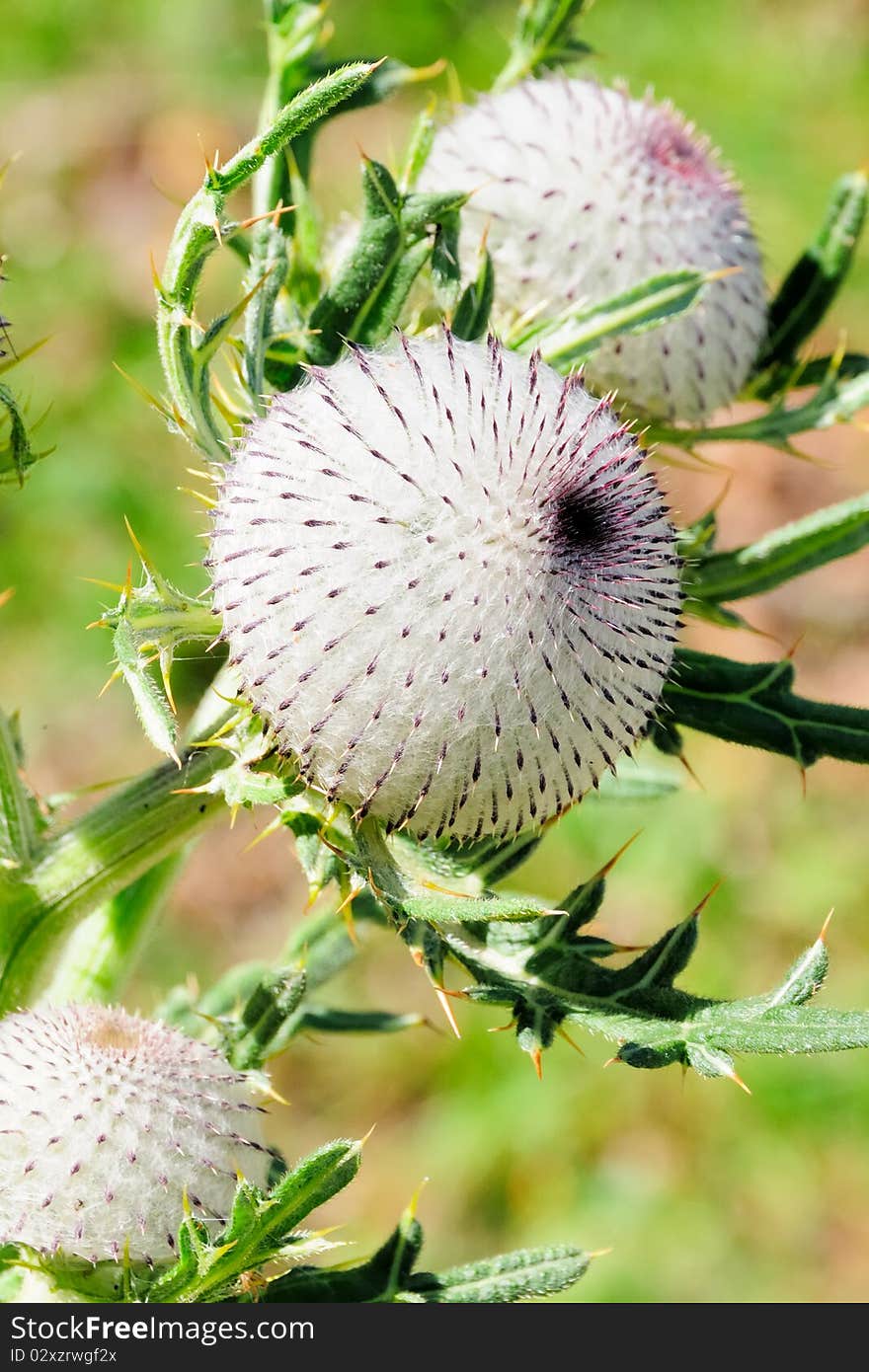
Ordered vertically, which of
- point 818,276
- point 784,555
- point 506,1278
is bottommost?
point 506,1278

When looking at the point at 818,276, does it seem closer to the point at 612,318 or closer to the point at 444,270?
the point at 612,318

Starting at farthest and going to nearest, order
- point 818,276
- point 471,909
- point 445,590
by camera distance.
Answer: point 818,276 → point 445,590 → point 471,909

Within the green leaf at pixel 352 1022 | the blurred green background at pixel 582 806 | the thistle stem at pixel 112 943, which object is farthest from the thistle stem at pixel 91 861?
the blurred green background at pixel 582 806

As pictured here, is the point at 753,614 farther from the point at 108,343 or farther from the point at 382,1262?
the point at 382,1262

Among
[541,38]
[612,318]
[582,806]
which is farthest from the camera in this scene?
[582,806]

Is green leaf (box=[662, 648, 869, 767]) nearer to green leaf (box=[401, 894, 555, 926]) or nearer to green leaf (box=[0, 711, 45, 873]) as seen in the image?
green leaf (box=[401, 894, 555, 926])

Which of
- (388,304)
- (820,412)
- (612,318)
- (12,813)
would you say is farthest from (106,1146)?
(820,412)
